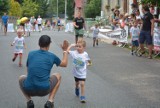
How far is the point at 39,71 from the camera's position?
7.32 metres

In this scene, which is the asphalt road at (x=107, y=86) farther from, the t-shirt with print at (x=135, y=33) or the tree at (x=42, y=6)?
the tree at (x=42, y=6)

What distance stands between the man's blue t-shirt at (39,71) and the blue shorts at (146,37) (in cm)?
977

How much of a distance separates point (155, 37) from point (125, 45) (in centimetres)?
516

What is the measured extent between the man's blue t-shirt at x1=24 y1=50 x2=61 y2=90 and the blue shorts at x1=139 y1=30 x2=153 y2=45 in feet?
32.1

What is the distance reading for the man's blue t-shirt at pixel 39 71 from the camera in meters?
7.30

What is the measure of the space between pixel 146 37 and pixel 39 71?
10.2m

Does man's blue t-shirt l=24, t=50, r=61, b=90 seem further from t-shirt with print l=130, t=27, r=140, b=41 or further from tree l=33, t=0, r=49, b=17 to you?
tree l=33, t=0, r=49, b=17

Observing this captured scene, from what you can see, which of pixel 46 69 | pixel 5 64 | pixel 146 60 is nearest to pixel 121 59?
pixel 146 60

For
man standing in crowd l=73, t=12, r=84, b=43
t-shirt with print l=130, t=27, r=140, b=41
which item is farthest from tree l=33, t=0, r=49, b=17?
t-shirt with print l=130, t=27, r=140, b=41

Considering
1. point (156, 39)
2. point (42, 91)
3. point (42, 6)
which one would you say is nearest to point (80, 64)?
point (42, 91)

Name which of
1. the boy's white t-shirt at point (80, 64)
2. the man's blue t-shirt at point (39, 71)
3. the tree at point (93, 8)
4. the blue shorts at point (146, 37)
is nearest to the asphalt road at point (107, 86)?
the boy's white t-shirt at point (80, 64)

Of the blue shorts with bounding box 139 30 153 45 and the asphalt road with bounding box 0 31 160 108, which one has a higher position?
the blue shorts with bounding box 139 30 153 45

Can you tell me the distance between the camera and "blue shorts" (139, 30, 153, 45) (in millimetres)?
16720

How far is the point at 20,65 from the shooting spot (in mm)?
14117
